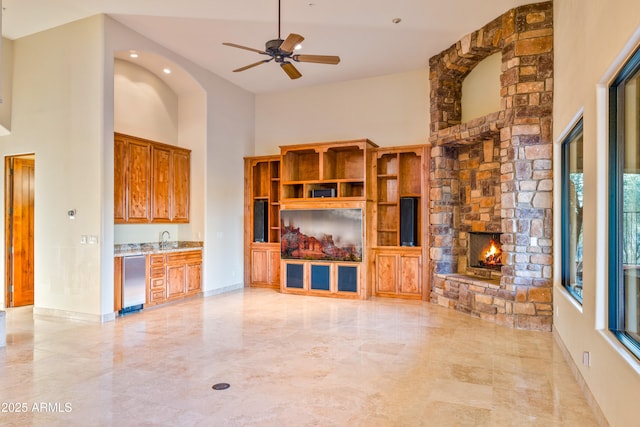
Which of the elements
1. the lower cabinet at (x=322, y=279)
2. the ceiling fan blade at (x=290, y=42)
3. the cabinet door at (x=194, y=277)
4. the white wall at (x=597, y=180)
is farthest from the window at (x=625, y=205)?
the cabinet door at (x=194, y=277)

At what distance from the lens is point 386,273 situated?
7453 mm

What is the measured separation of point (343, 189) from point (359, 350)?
147 inches

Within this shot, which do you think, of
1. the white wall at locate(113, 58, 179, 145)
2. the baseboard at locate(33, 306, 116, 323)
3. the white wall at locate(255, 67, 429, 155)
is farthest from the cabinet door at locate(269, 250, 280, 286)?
the baseboard at locate(33, 306, 116, 323)

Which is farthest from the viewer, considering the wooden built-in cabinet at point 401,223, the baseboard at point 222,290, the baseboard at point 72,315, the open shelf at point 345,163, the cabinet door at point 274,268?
the cabinet door at point 274,268

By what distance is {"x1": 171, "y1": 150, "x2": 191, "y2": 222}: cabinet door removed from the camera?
7273mm

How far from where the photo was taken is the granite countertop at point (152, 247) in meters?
6.25

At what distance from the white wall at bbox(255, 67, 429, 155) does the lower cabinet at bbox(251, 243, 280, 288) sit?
7.01 feet

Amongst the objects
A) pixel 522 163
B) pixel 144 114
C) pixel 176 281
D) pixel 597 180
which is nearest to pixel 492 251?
pixel 522 163

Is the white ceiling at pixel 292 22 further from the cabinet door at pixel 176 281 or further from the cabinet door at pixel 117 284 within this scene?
the cabinet door at pixel 176 281

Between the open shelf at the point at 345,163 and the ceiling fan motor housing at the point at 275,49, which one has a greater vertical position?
the ceiling fan motor housing at the point at 275,49

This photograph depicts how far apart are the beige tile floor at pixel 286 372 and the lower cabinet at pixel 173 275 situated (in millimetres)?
684

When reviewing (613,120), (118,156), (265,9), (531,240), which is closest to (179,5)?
(265,9)

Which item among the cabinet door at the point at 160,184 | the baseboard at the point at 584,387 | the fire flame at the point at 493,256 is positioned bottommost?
the baseboard at the point at 584,387

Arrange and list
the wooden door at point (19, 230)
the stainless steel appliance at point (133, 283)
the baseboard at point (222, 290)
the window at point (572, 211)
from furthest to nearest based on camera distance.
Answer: the baseboard at point (222, 290), the wooden door at point (19, 230), the stainless steel appliance at point (133, 283), the window at point (572, 211)
